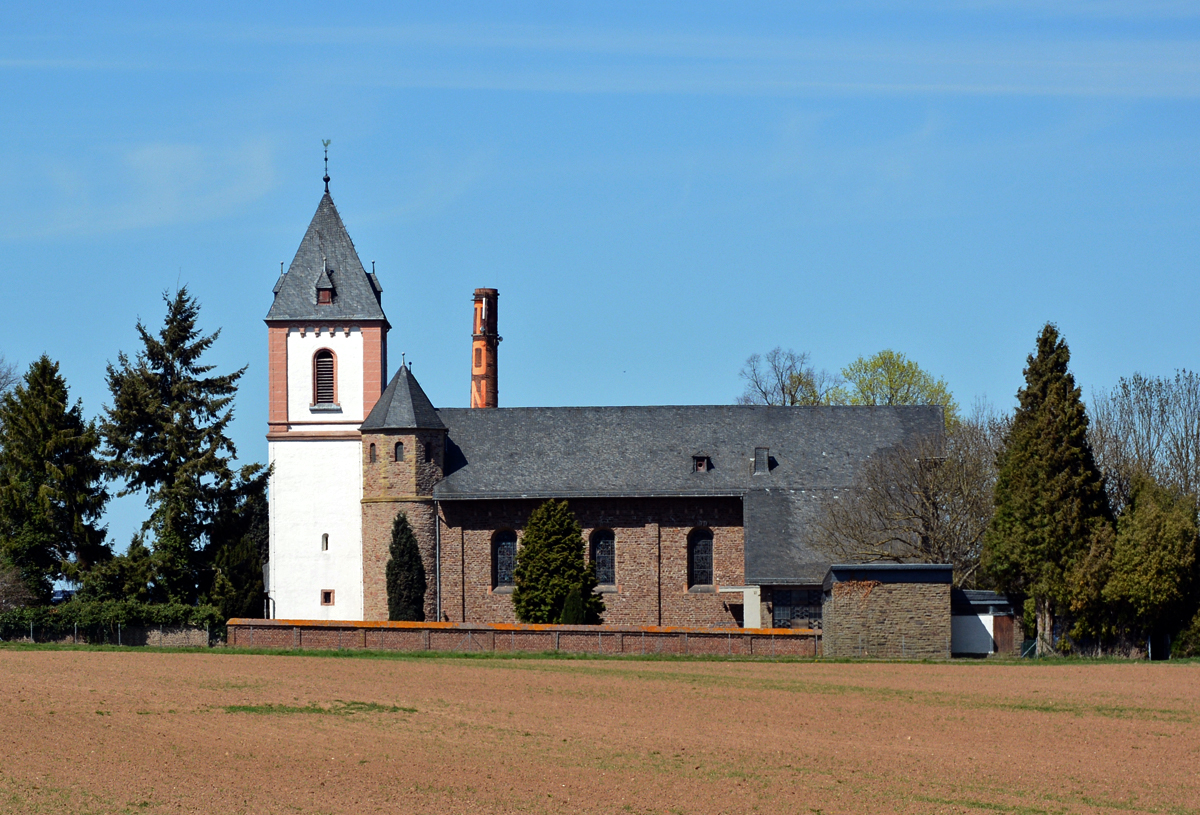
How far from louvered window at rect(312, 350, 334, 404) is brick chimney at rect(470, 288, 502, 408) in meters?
7.75

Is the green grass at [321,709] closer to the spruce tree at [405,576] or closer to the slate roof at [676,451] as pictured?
the spruce tree at [405,576]

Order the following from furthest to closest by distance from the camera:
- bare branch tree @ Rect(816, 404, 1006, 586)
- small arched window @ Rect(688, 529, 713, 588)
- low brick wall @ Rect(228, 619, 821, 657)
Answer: small arched window @ Rect(688, 529, 713, 588), bare branch tree @ Rect(816, 404, 1006, 586), low brick wall @ Rect(228, 619, 821, 657)

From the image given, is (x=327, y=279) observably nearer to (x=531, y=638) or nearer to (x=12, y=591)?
(x=12, y=591)

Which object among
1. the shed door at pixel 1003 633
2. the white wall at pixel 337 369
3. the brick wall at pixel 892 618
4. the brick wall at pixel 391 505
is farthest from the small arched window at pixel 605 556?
the shed door at pixel 1003 633

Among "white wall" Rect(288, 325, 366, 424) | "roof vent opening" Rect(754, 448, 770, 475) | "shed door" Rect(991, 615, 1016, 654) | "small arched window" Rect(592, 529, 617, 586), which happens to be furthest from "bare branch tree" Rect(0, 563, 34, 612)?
"shed door" Rect(991, 615, 1016, 654)

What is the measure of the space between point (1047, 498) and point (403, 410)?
66.0 feet

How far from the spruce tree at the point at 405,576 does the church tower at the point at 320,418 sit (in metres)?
2.49

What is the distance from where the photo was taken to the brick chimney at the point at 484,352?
196 ft

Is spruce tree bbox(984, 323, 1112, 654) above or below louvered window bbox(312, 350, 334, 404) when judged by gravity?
below

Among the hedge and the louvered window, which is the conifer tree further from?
the louvered window

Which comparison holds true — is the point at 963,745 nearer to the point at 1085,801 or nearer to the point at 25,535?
the point at 1085,801

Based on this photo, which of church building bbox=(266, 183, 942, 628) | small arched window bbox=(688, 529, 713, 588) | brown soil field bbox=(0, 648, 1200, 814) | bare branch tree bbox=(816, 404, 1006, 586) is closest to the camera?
brown soil field bbox=(0, 648, 1200, 814)

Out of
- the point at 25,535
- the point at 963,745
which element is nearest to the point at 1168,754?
the point at 963,745

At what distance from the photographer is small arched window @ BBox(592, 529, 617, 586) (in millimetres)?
50219
